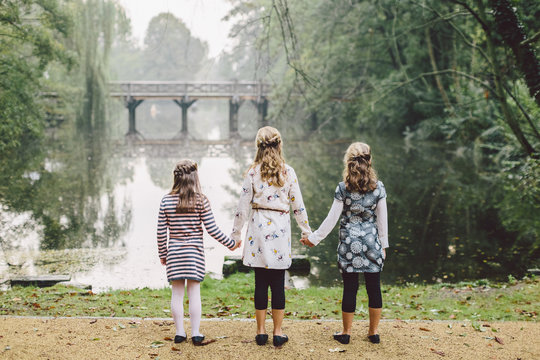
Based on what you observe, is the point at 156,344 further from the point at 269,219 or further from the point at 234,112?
the point at 234,112

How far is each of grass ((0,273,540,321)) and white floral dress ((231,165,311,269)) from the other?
1515 millimetres

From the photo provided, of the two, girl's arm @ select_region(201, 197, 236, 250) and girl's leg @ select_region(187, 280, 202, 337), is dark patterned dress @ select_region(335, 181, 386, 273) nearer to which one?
girl's arm @ select_region(201, 197, 236, 250)

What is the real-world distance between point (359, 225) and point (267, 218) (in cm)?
68

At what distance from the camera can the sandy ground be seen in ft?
13.2

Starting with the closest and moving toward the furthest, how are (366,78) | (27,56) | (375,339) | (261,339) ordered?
1. (261,339)
2. (375,339)
3. (27,56)
4. (366,78)

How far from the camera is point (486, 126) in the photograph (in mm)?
22188

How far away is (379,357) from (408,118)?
93.0 ft

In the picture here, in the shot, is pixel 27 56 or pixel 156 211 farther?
pixel 27 56

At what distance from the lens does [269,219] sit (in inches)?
161

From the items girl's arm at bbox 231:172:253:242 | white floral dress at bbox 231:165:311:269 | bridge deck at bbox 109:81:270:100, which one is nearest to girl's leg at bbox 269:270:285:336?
white floral dress at bbox 231:165:311:269

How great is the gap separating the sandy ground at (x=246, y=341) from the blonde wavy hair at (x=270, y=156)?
4.04ft

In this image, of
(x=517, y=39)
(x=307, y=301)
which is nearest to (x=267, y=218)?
(x=307, y=301)

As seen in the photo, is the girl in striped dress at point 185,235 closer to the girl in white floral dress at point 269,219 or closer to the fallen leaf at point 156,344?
the fallen leaf at point 156,344

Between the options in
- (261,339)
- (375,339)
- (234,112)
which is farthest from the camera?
(234,112)
